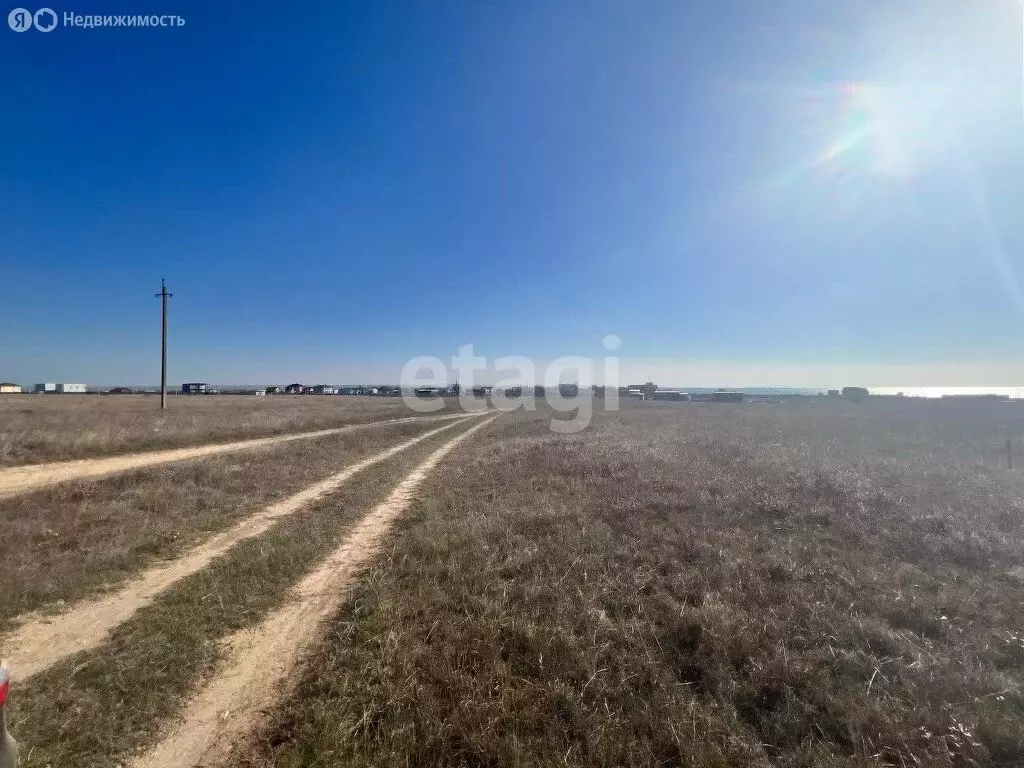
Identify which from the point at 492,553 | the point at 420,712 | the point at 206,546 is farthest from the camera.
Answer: the point at 206,546

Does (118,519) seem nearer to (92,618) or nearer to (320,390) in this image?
(92,618)

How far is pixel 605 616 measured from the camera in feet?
20.1

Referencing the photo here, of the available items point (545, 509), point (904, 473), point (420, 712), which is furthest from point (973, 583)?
point (904, 473)

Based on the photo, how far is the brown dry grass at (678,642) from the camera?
4.04m

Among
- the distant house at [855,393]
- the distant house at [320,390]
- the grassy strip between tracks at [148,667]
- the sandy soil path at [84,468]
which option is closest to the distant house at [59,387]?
the distant house at [320,390]

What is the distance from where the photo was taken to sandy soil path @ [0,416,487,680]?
519 centimetres

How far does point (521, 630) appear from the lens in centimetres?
564

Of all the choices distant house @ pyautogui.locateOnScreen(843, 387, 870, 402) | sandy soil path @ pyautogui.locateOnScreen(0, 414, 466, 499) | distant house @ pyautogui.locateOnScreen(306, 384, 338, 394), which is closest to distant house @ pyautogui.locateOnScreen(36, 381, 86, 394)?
distant house @ pyautogui.locateOnScreen(306, 384, 338, 394)

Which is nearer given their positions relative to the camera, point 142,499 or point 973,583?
point 973,583

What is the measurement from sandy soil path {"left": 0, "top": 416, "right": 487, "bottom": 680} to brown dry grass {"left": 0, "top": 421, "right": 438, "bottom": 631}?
0.37 m

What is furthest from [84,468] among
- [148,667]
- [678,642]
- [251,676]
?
[678,642]

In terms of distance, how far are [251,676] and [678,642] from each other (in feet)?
17.2

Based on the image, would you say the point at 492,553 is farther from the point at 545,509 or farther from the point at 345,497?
the point at 345,497

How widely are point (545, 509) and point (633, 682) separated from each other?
21.2ft
